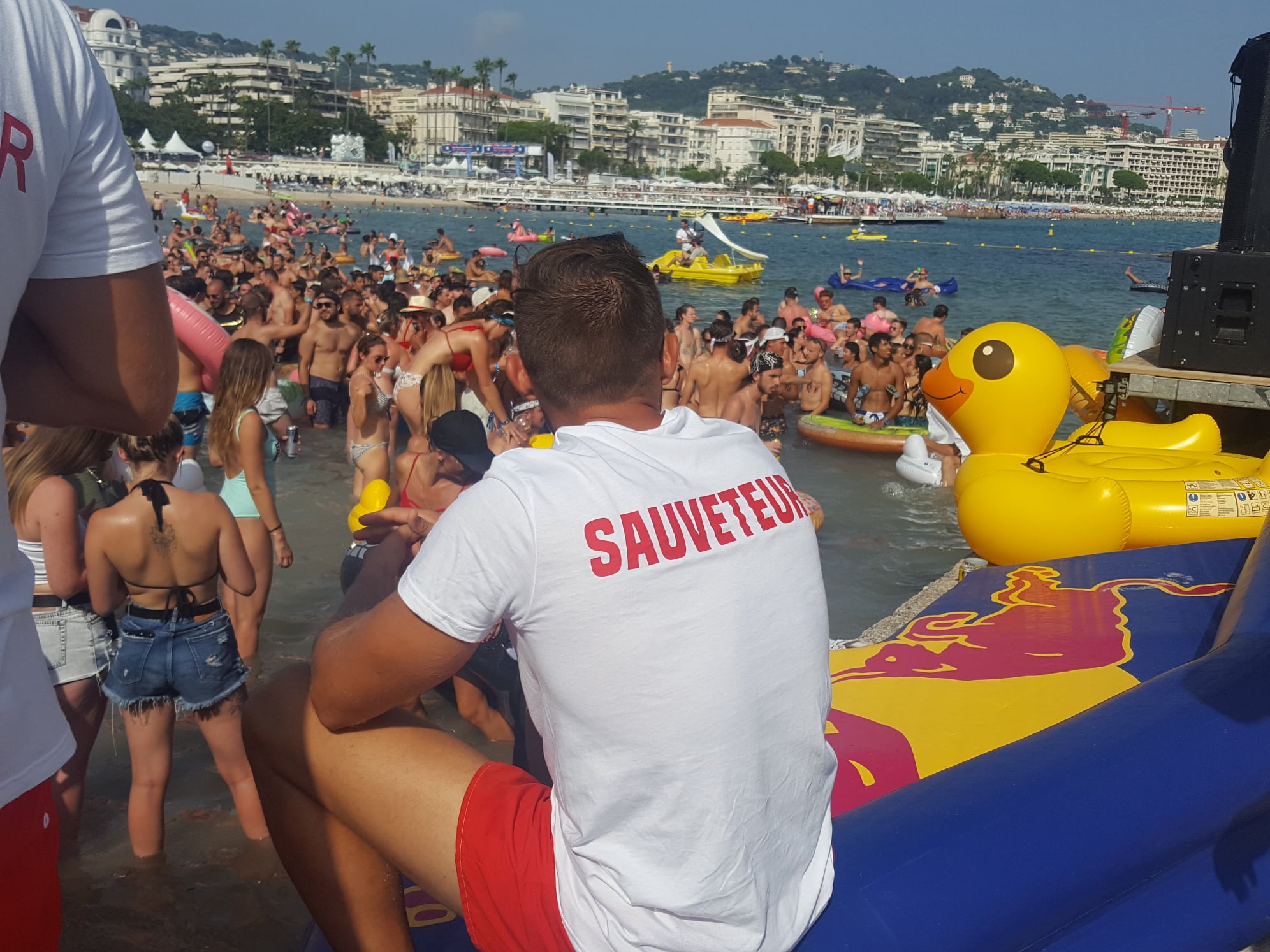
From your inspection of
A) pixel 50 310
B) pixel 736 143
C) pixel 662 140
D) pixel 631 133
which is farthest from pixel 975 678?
pixel 662 140

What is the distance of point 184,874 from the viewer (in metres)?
3.31

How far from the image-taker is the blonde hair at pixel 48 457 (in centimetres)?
306

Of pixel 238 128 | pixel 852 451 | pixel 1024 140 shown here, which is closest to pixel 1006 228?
pixel 238 128

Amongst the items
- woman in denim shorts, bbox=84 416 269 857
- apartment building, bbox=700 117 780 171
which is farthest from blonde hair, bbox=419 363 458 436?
apartment building, bbox=700 117 780 171

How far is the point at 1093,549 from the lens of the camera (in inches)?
166

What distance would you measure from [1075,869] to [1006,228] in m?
99.0

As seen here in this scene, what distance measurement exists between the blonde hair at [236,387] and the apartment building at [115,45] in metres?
137

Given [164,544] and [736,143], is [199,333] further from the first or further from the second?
[736,143]

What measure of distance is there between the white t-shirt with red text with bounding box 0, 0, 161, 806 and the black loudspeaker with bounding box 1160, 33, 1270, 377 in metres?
5.01

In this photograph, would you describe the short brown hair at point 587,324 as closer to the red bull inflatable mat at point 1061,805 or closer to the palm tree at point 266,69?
the red bull inflatable mat at point 1061,805

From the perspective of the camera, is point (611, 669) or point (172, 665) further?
point (172, 665)

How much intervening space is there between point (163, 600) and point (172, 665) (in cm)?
20

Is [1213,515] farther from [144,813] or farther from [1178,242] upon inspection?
[1178,242]

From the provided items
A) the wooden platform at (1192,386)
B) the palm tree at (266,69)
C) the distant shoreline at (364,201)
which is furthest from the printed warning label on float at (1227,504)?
the palm tree at (266,69)
